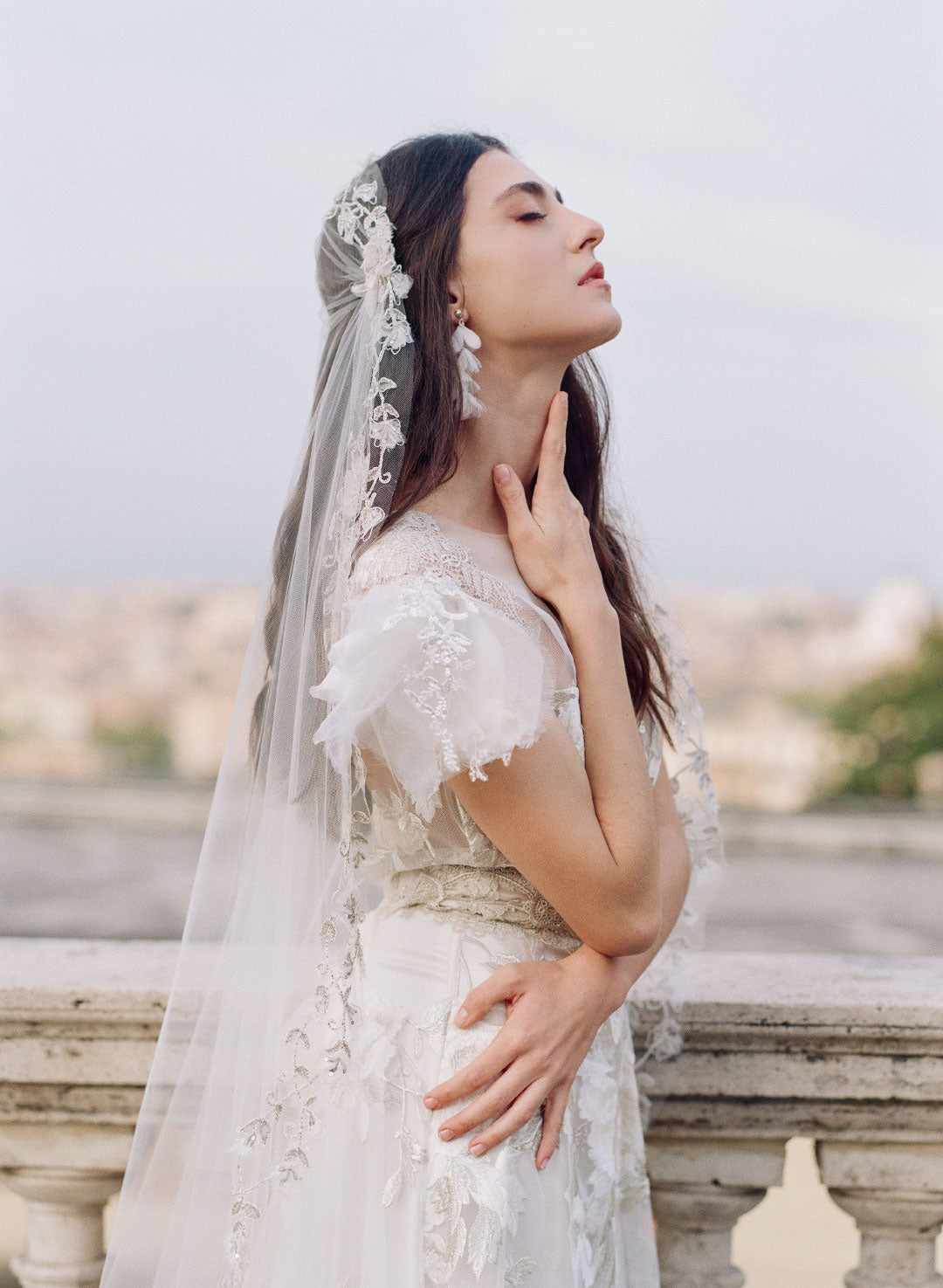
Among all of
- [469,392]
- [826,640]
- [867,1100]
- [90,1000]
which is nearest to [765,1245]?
[867,1100]

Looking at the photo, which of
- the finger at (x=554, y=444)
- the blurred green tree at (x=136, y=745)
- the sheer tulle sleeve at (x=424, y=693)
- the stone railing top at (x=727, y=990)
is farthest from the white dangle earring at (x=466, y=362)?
the blurred green tree at (x=136, y=745)

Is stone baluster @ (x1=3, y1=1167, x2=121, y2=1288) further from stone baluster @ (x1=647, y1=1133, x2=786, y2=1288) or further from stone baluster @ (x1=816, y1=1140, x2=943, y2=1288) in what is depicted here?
stone baluster @ (x1=816, y1=1140, x2=943, y2=1288)

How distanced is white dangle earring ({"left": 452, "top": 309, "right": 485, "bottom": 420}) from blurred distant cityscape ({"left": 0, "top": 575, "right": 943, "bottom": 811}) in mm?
19020

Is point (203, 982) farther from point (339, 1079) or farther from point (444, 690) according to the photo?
point (444, 690)

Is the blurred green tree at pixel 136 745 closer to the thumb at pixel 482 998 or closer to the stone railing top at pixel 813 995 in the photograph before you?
the stone railing top at pixel 813 995

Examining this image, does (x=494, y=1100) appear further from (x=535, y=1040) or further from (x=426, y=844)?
(x=426, y=844)

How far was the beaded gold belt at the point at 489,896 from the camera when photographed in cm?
186

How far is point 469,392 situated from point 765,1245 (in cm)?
497

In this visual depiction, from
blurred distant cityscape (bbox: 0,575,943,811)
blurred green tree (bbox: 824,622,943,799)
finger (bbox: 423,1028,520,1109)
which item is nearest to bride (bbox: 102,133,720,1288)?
finger (bbox: 423,1028,520,1109)

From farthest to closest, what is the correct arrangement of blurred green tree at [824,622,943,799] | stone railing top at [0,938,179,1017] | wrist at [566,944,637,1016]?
blurred green tree at [824,622,943,799] → stone railing top at [0,938,179,1017] → wrist at [566,944,637,1016]

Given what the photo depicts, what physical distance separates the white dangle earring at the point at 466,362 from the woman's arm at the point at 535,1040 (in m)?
0.83

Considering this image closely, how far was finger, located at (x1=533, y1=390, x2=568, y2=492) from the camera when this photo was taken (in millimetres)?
2012

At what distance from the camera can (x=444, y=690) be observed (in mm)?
1577

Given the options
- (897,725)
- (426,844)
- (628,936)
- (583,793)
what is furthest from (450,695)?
(897,725)
